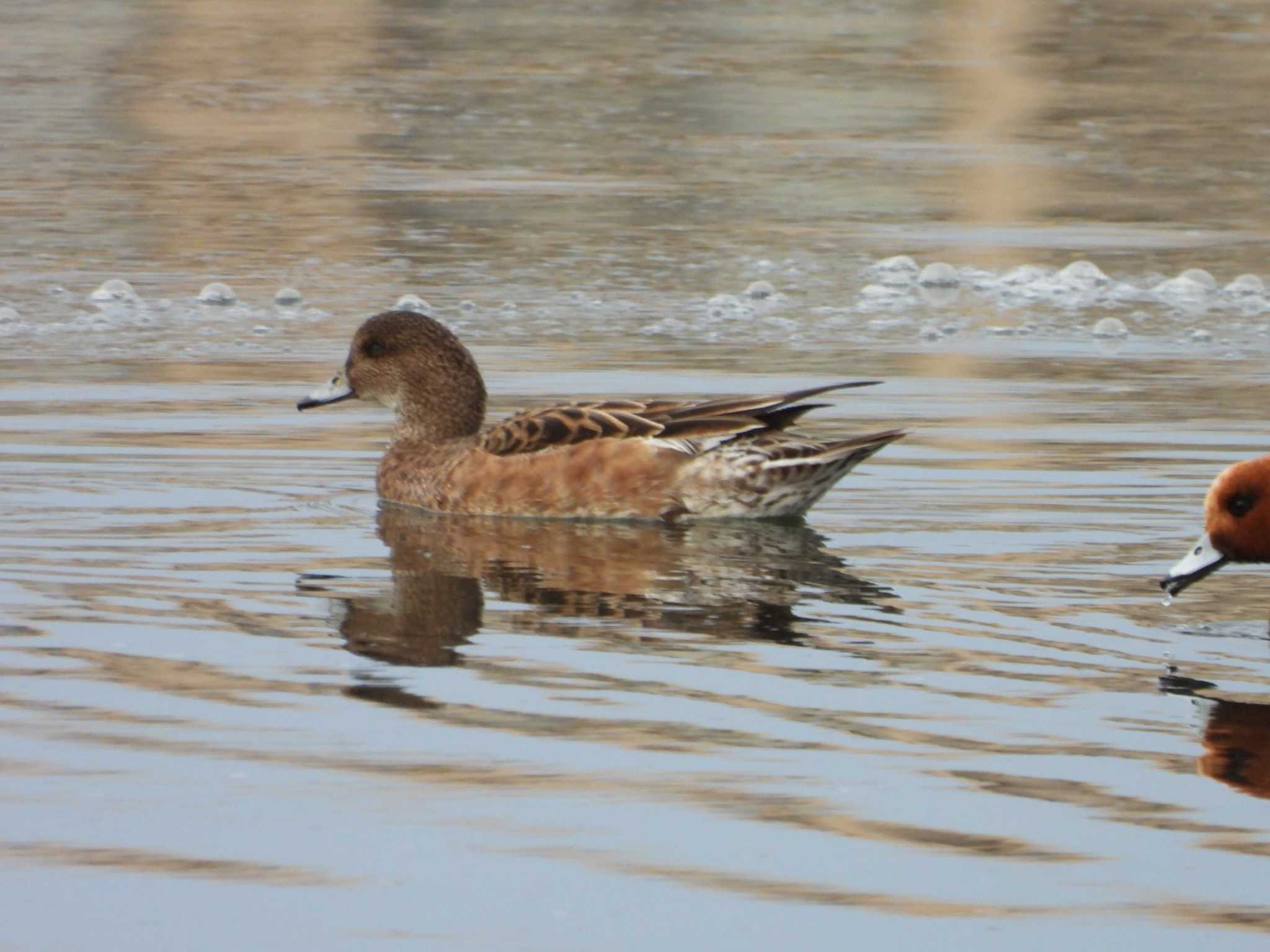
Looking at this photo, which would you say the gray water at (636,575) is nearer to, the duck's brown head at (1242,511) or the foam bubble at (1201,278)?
the foam bubble at (1201,278)

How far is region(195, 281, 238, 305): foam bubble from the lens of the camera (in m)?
12.8

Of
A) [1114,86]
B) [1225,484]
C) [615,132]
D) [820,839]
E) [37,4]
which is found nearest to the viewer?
[820,839]

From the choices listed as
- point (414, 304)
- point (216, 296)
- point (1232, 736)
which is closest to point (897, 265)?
point (414, 304)

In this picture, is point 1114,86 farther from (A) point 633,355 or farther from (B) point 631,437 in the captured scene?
(B) point 631,437

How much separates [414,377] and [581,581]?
2205 millimetres

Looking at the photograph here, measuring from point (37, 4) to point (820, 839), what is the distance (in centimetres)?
2821

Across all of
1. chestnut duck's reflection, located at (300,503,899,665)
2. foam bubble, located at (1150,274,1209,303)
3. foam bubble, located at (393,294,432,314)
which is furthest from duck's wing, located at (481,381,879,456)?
foam bubble, located at (1150,274,1209,303)

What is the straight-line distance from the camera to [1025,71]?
24750 mm

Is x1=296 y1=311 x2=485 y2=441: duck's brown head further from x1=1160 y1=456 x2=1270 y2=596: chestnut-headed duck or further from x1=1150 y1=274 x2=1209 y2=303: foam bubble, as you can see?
x1=1150 y1=274 x2=1209 y2=303: foam bubble

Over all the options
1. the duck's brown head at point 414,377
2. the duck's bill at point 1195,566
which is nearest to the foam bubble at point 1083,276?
the duck's brown head at point 414,377

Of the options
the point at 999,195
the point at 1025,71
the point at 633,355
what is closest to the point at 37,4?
the point at 1025,71

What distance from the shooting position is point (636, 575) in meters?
7.34

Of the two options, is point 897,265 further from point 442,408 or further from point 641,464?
point 641,464

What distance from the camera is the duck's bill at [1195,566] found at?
254 inches
